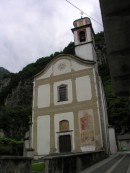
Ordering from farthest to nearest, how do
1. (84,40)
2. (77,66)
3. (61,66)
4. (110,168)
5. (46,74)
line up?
(84,40) → (46,74) → (61,66) → (77,66) → (110,168)

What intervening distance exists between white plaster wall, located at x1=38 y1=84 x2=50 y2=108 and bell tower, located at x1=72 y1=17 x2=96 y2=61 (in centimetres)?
557

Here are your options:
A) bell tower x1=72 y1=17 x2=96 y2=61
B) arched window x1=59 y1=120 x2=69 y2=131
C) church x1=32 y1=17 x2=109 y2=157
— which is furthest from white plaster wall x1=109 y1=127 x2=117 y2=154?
bell tower x1=72 y1=17 x2=96 y2=61

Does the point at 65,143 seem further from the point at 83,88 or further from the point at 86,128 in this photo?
the point at 83,88

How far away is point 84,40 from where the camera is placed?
88.1 ft

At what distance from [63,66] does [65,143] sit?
325 inches

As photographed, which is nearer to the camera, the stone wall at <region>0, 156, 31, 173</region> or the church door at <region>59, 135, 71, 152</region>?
the stone wall at <region>0, 156, 31, 173</region>

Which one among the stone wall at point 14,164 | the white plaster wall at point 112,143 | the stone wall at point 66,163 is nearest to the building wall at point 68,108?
the white plaster wall at point 112,143

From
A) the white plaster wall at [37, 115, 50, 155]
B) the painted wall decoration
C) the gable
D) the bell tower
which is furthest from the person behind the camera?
the bell tower

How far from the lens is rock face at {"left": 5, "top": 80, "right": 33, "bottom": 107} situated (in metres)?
56.7

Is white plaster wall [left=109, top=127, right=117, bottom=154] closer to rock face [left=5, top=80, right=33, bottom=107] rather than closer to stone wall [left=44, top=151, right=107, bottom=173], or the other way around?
stone wall [left=44, top=151, right=107, bottom=173]

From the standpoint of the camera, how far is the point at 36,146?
71.5 ft

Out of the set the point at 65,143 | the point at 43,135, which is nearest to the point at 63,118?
the point at 65,143

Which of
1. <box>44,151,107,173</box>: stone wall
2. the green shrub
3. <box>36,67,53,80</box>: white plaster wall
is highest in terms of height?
<box>36,67,53,80</box>: white plaster wall

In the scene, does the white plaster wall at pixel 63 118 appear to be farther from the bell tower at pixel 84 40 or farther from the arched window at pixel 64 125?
the bell tower at pixel 84 40
